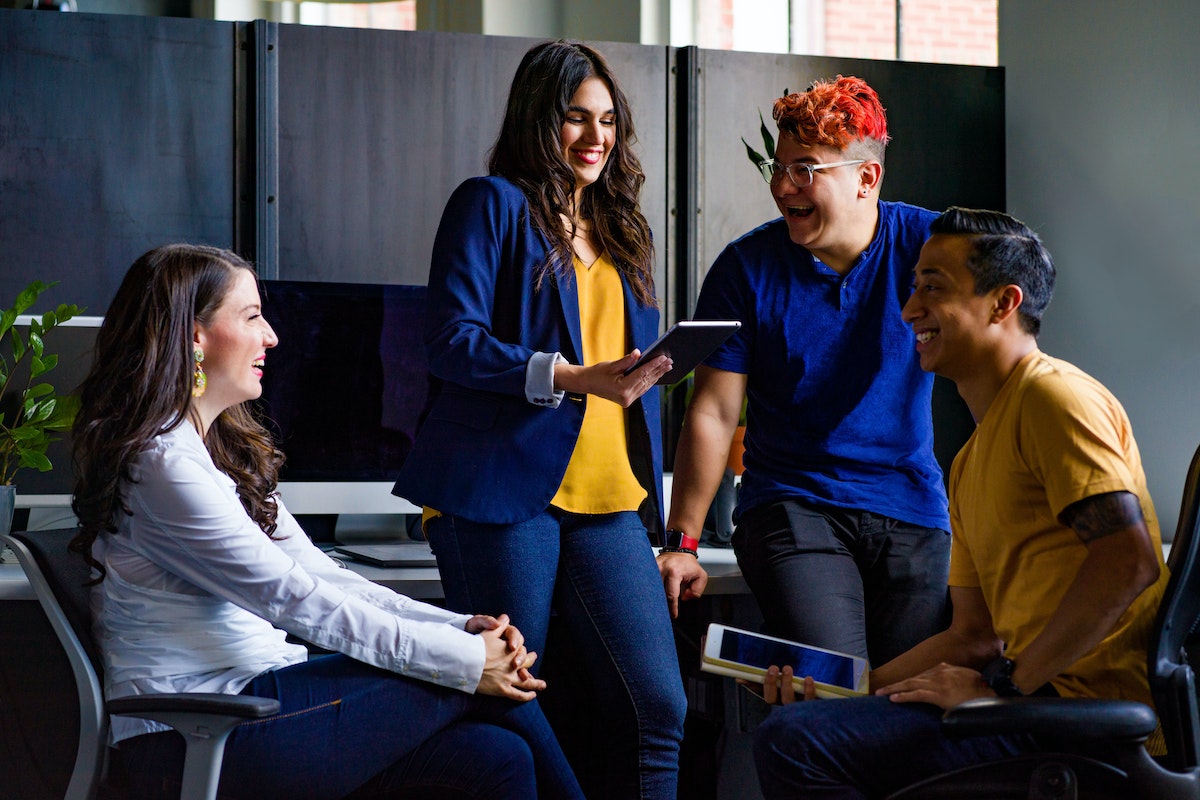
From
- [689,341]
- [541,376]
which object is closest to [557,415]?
[541,376]

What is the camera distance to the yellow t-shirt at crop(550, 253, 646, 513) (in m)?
1.85

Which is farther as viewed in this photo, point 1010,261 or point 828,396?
point 828,396

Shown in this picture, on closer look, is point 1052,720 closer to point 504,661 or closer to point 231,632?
point 504,661

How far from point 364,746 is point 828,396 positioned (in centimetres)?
99

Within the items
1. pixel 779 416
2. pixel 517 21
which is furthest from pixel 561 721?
pixel 517 21

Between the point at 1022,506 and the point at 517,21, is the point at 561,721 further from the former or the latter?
the point at 517,21

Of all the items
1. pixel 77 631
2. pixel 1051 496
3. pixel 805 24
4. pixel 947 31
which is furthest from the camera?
pixel 805 24

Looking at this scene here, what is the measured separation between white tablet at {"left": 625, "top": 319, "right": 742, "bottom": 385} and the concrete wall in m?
1.37

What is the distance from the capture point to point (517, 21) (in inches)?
197

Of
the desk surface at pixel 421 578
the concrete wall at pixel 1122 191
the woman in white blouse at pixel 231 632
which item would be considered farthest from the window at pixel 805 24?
the woman in white blouse at pixel 231 632

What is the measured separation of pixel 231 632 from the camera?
1.58 meters

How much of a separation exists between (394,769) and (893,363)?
1.09 metres

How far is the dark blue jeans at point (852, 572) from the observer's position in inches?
74.7

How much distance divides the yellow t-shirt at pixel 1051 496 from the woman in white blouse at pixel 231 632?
650mm
